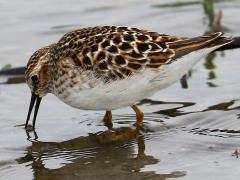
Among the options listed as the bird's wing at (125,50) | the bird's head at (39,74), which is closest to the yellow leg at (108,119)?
the bird's head at (39,74)

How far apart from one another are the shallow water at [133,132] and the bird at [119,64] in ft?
1.90

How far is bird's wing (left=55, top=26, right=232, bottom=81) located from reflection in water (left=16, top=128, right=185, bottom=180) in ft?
2.87

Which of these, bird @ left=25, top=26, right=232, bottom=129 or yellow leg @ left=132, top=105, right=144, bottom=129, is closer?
bird @ left=25, top=26, right=232, bottom=129

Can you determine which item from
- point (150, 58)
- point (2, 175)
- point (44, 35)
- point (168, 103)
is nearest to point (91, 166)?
point (2, 175)

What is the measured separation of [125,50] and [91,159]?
140 cm

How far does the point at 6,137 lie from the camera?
9289 millimetres

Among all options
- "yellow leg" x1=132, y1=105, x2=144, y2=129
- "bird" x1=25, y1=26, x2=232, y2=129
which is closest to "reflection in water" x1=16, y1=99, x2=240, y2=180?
"yellow leg" x1=132, y1=105, x2=144, y2=129

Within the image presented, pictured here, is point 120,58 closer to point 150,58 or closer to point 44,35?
point 150,58

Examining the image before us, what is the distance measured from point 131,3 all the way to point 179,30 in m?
1.73

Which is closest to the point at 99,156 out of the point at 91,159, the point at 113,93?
the point at 91,159

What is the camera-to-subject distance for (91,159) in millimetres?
8492

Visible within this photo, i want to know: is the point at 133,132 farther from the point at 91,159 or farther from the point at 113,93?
the point at 91,159

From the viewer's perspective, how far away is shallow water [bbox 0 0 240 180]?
8.13 m

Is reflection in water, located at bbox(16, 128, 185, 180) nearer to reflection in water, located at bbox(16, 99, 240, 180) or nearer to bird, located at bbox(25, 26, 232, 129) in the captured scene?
reflection in water, located at bbox(16, 99, 240, 180)
